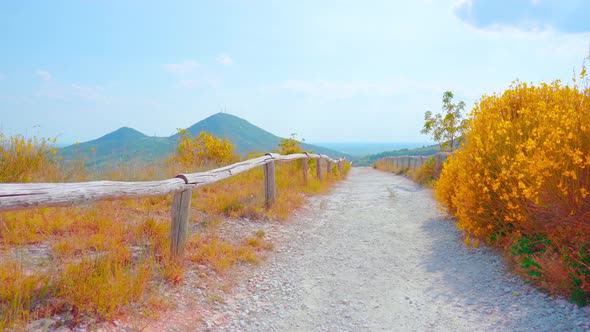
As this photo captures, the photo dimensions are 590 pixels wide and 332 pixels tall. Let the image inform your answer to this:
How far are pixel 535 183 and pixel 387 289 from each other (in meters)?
1.86

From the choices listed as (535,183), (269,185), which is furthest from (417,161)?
(535,183)

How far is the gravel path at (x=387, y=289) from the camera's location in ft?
11.2

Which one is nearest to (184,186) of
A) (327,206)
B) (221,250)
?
(221,250)

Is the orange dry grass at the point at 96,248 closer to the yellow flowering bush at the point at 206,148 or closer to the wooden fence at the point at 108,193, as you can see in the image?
the wooden fence at the point at 108,193

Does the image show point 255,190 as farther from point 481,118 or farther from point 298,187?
point 481,118

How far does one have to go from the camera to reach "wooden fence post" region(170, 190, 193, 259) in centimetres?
409

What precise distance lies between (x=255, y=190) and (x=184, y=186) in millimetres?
3889

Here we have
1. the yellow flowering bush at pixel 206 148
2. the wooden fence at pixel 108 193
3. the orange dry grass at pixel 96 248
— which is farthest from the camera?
the yellow flowering bush at pixel 206 148

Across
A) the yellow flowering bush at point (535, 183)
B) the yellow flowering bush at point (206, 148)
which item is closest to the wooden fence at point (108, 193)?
the yellow flowering bush at point (535, 183)

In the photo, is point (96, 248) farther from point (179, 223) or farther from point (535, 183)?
point (535, 183)

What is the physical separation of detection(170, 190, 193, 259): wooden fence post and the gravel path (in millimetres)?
791

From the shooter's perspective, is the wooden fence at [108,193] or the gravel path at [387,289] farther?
the gravel path at [387,289]

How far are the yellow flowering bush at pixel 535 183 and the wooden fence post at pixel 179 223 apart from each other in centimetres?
349

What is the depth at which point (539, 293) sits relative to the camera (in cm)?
370
